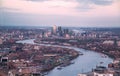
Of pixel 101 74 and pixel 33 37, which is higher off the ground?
pixel 33 37

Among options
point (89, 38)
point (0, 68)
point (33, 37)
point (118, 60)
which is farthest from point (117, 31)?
point (0, 68)

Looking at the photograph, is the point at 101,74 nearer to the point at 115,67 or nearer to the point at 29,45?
the point at 115,67

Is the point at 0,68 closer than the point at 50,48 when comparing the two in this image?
Yes

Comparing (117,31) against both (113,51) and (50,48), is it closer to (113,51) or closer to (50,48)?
(113,51)

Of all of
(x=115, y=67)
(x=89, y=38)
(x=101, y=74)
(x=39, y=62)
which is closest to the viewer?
(x=101, y=74)

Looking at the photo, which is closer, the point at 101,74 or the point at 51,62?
the point at 101,74

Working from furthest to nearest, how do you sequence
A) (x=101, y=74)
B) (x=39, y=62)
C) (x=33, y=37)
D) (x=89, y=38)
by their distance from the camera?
(x=89, y=38), (x=33, y=37), (x=39, y=62), (x=101, y=74)

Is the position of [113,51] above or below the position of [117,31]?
below

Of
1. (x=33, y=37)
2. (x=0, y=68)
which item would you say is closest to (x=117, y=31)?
(x=33, y=37)

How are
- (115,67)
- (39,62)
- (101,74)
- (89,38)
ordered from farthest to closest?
(89,38), (39,62), (115,67), (101,74)
